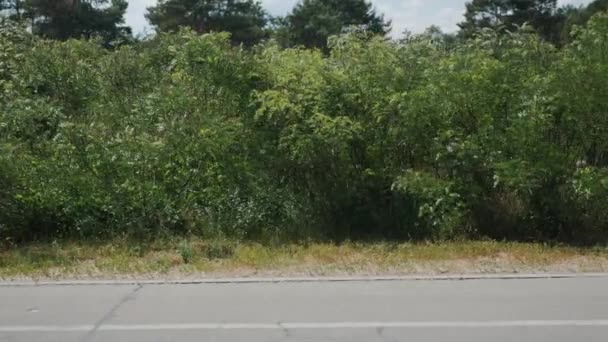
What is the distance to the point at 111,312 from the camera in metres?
6.55

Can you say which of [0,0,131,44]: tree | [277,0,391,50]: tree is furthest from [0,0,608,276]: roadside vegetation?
[277,0,391,50]: tree

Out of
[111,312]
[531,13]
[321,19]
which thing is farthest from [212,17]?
[111,312]

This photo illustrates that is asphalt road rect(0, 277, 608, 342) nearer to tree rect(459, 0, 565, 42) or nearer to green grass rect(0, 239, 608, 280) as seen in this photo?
green grass rect(0, 239, 608, 280)

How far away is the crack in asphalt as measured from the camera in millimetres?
5891

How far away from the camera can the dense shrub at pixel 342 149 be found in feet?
32.4

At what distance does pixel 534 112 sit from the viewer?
31.8ft

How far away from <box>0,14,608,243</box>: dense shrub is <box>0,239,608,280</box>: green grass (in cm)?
67

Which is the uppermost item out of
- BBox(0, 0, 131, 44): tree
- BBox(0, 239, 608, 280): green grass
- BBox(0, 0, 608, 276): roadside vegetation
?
BBox(0, 0, 131, 44): tree

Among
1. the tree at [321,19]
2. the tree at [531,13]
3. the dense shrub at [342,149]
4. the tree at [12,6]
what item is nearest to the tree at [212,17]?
the tree at [321,19]

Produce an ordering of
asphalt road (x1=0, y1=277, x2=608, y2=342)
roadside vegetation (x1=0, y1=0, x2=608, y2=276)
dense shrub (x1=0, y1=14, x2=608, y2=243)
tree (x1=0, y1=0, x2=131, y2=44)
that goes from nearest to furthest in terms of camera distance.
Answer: asphalt road (x1=0, y1=277, x2=608, y2=342), roadside vegetation (x1=0, y1=0, x2=608, y2=276), dense shrub (x1=0, y1=14, x2=608, y2=243), tree (x1=0, y1=0, x2=131, y2=44)

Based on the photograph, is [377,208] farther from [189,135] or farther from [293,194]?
[189,135]

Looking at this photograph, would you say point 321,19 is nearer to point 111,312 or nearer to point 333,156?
→ point 333,156

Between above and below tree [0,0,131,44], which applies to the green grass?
below

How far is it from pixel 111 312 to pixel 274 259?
2717 mm
